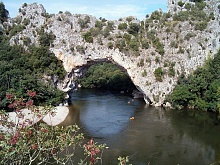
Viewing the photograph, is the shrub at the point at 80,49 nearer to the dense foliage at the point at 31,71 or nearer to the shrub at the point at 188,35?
the dense foliage at the point at 31,71

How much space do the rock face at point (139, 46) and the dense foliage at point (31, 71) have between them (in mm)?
1843

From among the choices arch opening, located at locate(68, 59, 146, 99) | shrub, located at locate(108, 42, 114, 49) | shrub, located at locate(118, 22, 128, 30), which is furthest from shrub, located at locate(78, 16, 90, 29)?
arch opening, located at locate(68, 59, 146, 99)

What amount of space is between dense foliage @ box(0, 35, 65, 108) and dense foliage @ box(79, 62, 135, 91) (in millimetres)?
17272

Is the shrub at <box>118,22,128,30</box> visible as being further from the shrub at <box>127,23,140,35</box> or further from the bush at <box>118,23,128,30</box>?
the shrub at <box>127,23,140,35</box>

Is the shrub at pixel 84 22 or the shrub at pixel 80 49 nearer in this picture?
the shrub at pixel 80 49

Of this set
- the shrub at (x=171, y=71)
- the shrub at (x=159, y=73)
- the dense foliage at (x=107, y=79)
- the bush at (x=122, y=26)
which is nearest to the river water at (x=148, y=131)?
the shrub at (x=159, y=73)

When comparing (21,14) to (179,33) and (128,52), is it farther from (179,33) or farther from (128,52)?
(179,33)

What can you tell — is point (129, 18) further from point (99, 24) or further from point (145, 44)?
point (145, 44)

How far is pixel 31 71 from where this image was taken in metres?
41.4

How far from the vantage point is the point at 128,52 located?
43969mm

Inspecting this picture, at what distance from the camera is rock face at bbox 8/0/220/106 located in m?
43.5

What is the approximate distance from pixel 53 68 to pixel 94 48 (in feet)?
23.3

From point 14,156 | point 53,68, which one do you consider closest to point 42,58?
point 53,68

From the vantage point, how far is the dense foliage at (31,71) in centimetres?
3809
